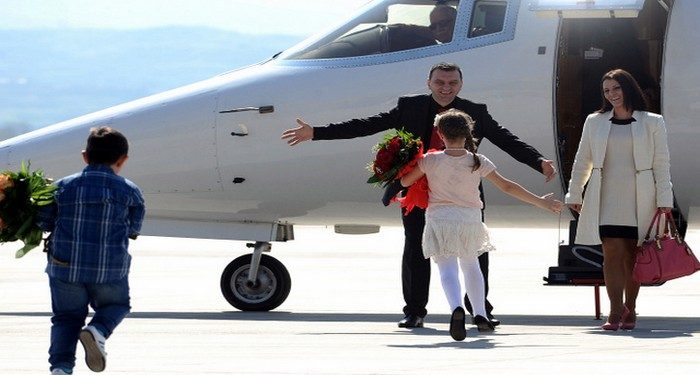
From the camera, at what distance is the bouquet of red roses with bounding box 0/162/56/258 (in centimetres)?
962

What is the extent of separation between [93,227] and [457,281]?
2945 mm

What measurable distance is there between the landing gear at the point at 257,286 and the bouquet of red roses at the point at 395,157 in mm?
3096

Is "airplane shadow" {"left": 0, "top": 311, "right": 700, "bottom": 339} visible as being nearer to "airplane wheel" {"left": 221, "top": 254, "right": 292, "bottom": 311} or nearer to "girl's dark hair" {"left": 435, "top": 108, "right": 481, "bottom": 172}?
"airplane wheel" {"left": 221, "top": 254, "right": 292, "bottom": 311}

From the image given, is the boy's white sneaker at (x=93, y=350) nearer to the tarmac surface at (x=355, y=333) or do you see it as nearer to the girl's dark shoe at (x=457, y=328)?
the tarmac surface at (x=355, y=333)

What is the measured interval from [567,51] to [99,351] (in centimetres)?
593

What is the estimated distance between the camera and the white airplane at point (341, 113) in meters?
13.5

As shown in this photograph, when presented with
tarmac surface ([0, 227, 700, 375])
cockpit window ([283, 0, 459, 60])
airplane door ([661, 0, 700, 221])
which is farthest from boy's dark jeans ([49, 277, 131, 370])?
airplane door ([661, 0, 700, 221])

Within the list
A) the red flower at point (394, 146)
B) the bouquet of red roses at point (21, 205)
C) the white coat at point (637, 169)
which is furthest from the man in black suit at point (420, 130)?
the bouquet of red roses at point (21, 205)

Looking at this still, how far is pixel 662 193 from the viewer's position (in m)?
12.1

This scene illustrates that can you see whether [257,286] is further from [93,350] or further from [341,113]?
[93,350]

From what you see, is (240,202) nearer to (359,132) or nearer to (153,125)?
(153,125)

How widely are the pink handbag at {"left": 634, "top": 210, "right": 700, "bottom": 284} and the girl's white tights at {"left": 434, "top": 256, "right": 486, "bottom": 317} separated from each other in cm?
121

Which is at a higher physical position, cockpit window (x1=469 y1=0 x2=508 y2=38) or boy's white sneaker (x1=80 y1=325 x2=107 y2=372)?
cockpit window (x1=469 y1=0 x2=508 y2=38)


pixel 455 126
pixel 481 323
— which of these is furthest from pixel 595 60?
pixel 481 323
